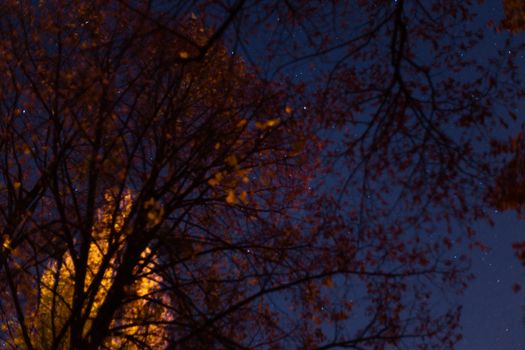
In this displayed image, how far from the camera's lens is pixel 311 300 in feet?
35.4

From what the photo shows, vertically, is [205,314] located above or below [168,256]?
below

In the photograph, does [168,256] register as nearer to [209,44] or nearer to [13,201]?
[13,201]

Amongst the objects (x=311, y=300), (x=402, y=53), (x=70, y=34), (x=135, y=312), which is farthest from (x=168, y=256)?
(x=402, y=53)

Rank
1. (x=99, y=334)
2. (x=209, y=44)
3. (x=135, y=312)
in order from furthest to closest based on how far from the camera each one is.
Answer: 1. (x=135, y=312)
2. (x=99, y=334)
3. (x=209, y=44)

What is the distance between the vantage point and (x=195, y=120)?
12.1 m

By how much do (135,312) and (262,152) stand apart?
3.81m

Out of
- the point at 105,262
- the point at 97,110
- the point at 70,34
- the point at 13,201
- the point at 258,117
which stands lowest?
the point at 105,262

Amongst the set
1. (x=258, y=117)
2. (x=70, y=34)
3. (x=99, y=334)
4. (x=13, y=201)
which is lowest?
(x=99, y=334)

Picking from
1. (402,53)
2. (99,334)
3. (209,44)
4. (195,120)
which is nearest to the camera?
(209,44)

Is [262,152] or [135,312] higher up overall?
[262,152]

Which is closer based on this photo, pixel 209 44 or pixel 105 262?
pixel 209 44

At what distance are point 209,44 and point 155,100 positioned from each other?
2.37 m

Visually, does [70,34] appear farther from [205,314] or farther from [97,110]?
[205,314]

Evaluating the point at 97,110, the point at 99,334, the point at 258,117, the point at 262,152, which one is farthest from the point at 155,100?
the point at 99,334
